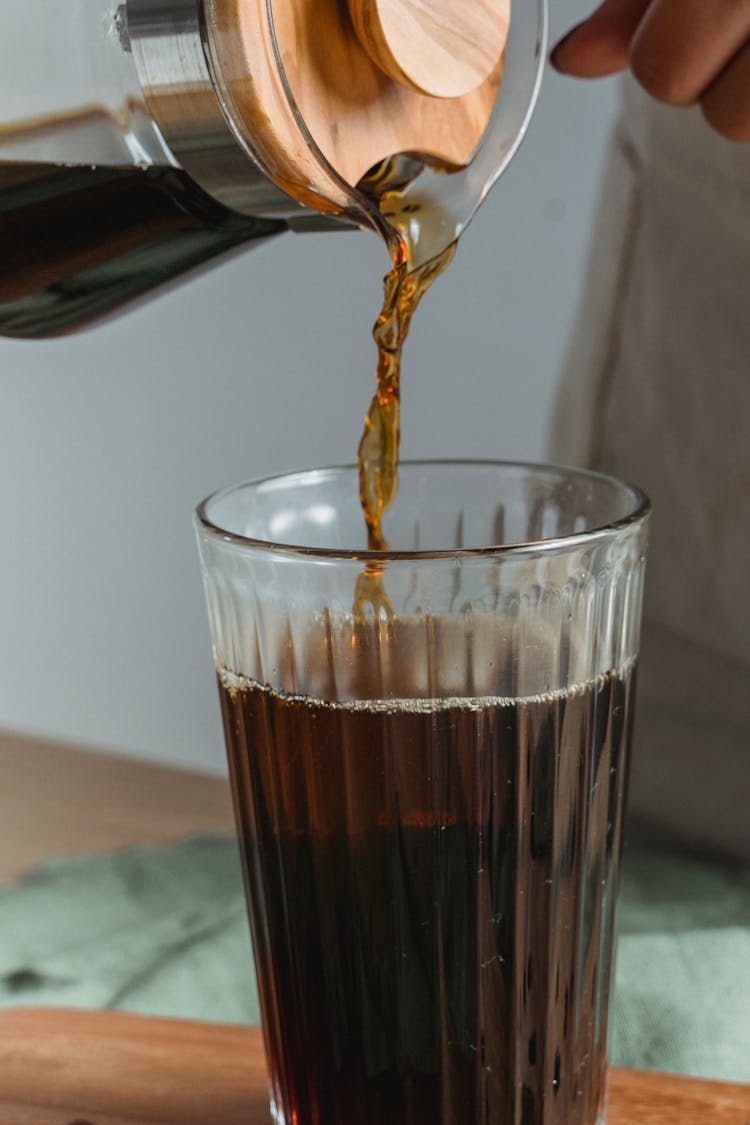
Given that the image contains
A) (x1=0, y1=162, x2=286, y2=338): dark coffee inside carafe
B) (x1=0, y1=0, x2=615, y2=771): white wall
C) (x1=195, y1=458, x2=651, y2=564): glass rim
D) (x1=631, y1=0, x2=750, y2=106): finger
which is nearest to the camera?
(x1=195, y1=458, x2=651, y2=564): glass rim

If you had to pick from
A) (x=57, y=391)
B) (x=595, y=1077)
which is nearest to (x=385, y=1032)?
(x=595, y=1077)

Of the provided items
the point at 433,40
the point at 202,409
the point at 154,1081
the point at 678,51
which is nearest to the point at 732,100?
the point at 678,51

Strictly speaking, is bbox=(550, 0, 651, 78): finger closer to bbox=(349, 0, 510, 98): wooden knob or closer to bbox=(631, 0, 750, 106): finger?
bbox=(631, 0, 750, 106): finger

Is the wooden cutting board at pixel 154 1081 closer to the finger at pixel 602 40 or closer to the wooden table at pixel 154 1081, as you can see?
the wooden table at pixel 154 1081

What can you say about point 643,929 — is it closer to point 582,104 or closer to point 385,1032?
point 385,1032

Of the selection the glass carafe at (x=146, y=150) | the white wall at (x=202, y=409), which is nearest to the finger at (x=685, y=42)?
the glass carafe at (x=146, y=150)

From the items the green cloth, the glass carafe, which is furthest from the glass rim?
the green cloth
